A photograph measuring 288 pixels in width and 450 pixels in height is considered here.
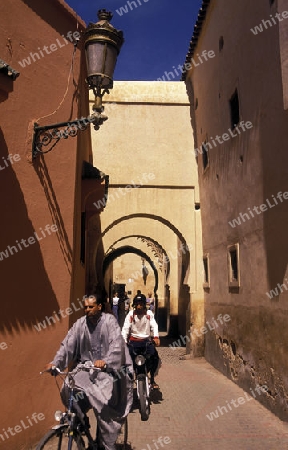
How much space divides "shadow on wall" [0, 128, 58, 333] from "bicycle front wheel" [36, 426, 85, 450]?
140cm

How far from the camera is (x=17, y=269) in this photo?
460 cm

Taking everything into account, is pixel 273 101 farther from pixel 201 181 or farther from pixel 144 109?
pixel 144 109

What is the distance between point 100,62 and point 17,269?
2483mm

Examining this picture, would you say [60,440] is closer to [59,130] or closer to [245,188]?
[59,130]

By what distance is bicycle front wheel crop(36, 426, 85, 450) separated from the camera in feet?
10.3

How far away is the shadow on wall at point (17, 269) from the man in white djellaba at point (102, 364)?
913mm

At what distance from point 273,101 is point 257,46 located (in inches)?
53.7

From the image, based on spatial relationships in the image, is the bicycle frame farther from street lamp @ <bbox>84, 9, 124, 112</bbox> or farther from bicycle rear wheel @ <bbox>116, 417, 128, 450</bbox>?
street lamp @ <bbox>84, 9, 124, 112</bbox>

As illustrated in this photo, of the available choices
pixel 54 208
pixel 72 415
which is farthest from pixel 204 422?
pixel 54 208

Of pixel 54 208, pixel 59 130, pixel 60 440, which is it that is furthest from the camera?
pixel 54 208

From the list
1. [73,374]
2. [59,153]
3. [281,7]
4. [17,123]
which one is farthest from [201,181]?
[73,374]

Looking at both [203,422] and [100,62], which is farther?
[203,422]

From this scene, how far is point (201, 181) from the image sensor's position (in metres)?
11.8

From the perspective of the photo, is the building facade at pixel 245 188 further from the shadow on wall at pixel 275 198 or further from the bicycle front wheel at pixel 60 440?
the bicycle front wheel at pixel 60 440
